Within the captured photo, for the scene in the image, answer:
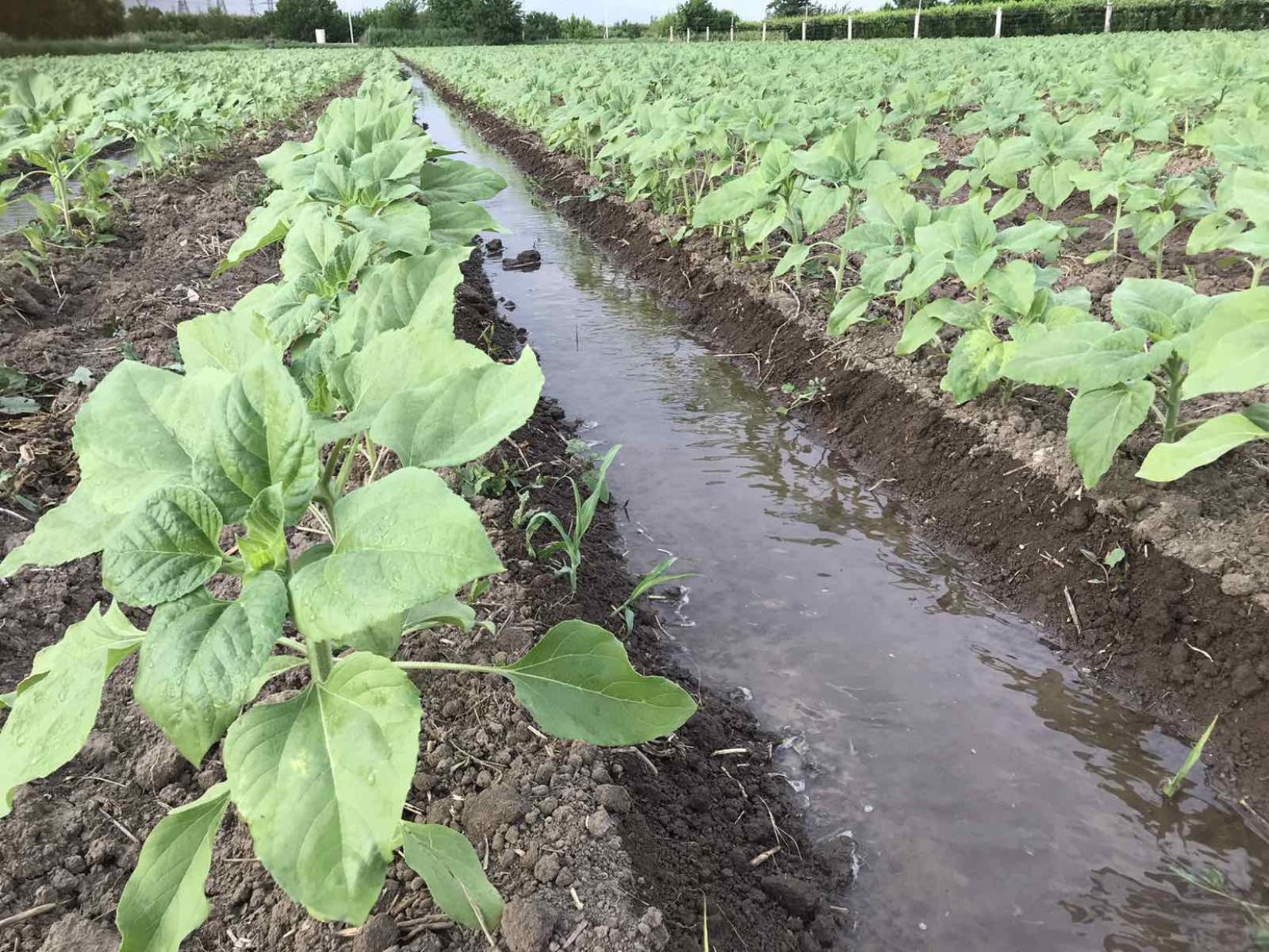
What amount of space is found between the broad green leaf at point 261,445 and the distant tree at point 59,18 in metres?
55.1

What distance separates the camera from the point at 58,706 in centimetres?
126

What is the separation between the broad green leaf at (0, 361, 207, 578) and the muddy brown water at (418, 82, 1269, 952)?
5.86ft

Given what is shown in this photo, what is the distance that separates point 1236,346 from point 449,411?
5.66 feet

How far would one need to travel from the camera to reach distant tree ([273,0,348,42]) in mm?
60272

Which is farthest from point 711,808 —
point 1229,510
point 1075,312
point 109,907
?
point 1075,312

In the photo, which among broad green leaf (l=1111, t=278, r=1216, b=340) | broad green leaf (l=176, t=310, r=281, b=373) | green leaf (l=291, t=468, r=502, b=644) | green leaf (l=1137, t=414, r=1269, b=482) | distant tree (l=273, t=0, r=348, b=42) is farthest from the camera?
distant tree (l=273, t=0, r=348, b=42)

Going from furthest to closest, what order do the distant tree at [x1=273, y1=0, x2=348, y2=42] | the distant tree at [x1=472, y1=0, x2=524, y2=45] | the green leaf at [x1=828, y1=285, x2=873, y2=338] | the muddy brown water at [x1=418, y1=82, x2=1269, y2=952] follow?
1. the distant tree at [x1=273, y1=0, x2=348, y2=42]
2. the distant tree at [x1=472, y1=0, x2=524, y2=45]
3. the green leaf at [x1=828, y1=285, x2=873, y2=338]
4. the muddy brown water at [x1=418, y1=82, x2=1269, y2=952]

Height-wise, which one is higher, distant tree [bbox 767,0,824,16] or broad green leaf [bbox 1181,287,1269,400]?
distant tree [bbox 767,0,824,16]

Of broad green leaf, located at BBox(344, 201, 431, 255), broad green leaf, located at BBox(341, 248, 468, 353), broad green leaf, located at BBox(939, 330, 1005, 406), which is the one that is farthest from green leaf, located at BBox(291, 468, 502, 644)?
broad green leaf, located at BBox(939, 330, 1005, 406)

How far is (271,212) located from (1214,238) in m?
3.87

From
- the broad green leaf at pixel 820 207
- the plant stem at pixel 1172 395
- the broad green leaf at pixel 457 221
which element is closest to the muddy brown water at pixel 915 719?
the plant stem at pixel 1172 395

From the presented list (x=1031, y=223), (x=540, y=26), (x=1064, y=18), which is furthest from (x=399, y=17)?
(x=1031, y=223)

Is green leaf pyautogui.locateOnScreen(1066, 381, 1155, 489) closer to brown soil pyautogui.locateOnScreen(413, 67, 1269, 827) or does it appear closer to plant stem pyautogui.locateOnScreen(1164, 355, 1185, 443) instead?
plant stem pyautogui.locateOnScreen(1164, 355, 1185, 443)

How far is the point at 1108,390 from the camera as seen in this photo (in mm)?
2729
